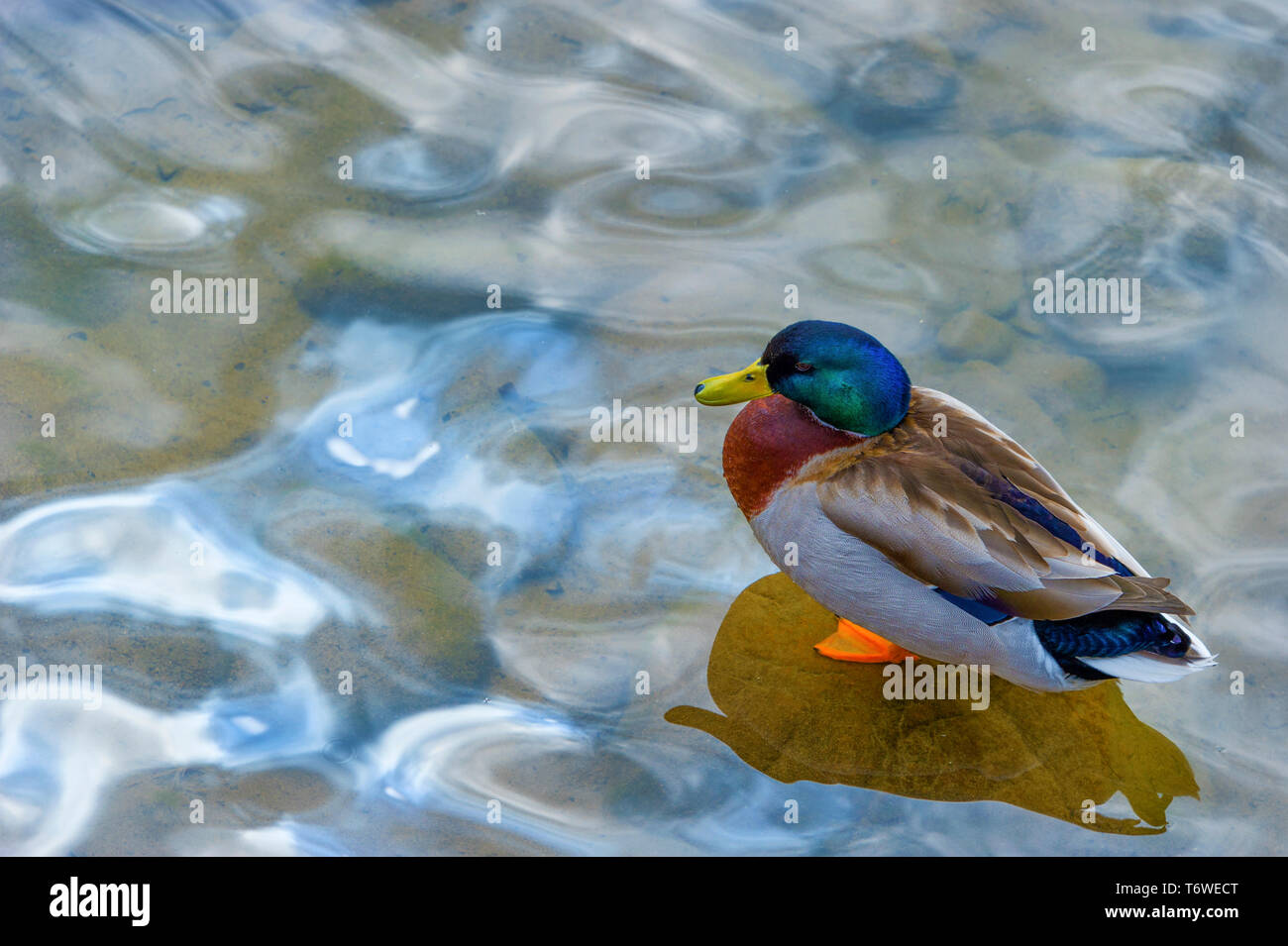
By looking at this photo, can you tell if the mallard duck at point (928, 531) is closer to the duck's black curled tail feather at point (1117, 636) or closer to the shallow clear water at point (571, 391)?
the duck's black curled tail feather at point (1117, 636)

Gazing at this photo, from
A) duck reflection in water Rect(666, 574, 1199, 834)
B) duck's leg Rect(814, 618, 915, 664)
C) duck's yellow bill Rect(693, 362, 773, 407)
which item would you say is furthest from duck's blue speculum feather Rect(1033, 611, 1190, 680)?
duck's yellow bill Rect(693, 362, 773, 407)

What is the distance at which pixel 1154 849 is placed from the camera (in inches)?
139

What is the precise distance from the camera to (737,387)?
3689 millimetres

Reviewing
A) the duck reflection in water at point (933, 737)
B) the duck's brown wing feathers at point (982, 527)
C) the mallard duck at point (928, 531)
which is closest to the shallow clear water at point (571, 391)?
the duck reflection in water at point (933, 737)

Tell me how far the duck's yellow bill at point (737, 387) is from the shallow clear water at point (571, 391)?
0.65 m

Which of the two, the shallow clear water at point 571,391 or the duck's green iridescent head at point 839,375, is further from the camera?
the shallow clear water at point 571,391

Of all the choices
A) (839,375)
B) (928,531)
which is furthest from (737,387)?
(928,531)

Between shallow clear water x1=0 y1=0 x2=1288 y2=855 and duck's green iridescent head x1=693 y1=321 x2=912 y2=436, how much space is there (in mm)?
757

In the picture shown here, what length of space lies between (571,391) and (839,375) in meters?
1.26

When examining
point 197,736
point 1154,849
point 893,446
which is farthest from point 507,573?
point 1154,849

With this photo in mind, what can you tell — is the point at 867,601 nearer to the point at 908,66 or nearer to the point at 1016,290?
the point at 1016,290

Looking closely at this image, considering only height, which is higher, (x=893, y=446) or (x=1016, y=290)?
(x=1016, y=290)

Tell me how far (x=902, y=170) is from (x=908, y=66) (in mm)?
637

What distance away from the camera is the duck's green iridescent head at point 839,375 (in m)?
3.54
